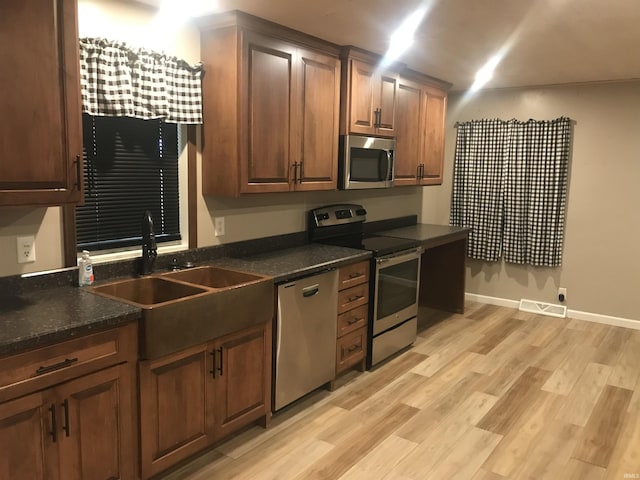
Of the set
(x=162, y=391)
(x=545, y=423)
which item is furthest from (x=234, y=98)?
(x=545, y=423)

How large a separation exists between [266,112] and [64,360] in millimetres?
1789

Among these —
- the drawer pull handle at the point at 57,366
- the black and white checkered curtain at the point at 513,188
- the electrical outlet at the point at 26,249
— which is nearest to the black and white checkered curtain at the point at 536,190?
the black and white checkered curtain at the point at 513,188

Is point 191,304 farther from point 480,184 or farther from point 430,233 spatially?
point 480,184

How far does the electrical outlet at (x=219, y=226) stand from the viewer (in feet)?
10.6

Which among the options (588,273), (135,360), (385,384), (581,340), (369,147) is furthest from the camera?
(588,273)

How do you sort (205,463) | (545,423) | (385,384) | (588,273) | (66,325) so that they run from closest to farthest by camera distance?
1. (66,325)
2. (205,463)
3. (545,423)
4. (385,384)
5. (588,273)

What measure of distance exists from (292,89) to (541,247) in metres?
3.23

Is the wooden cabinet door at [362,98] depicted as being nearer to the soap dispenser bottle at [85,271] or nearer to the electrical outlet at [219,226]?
the electrical outlet at [219,226]

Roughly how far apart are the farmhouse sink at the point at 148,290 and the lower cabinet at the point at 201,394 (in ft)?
1.07

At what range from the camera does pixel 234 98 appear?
9.51ft

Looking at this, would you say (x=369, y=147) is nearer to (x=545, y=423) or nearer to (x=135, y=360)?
(x=545, y=423)

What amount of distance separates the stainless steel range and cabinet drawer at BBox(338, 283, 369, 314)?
3.0 inches

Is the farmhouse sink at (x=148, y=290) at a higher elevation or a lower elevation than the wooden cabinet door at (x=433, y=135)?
lower

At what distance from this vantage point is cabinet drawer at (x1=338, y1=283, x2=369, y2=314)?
11.0 feet
